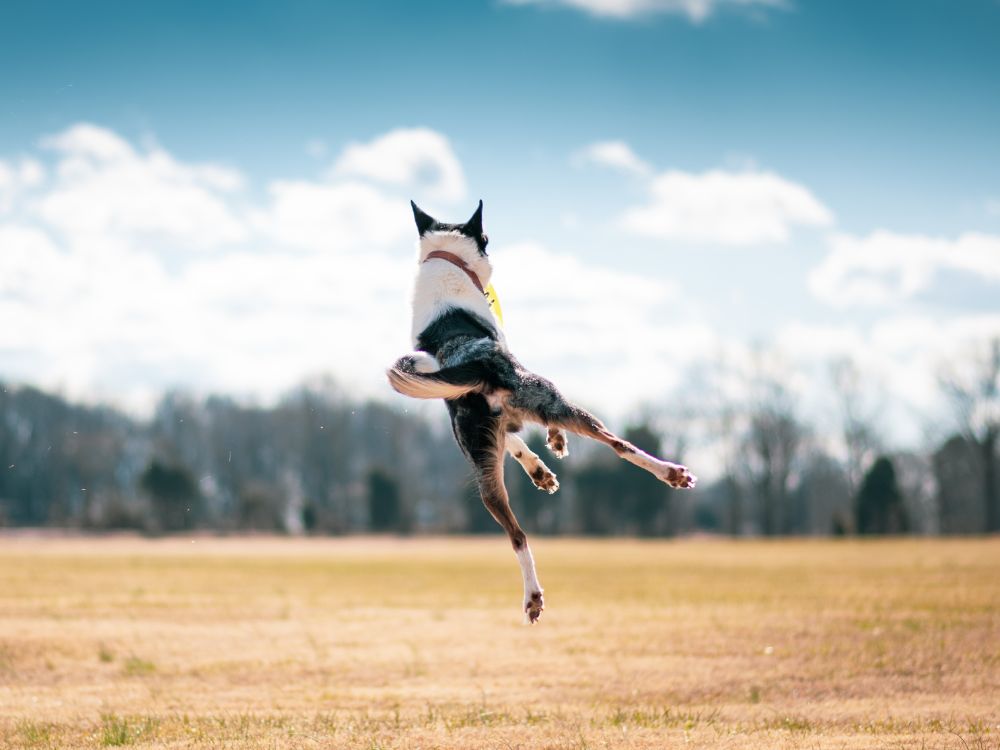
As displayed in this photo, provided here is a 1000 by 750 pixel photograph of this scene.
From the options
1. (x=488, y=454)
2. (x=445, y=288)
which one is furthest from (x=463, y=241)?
(x=488, y=454)

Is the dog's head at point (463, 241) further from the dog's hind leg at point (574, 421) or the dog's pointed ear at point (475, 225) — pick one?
the dog's hind leg at point (574, 421)

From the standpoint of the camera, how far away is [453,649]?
1836 cm

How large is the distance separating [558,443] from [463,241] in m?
1.67

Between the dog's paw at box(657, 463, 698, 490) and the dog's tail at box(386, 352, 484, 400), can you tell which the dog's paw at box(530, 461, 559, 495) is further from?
the dog's paw at box(657, 463, 698, 490)

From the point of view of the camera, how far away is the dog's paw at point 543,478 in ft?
25.8

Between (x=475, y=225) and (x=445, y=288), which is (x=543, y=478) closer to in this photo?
(x=445, y=288)

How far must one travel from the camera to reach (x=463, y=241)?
780 centimetres

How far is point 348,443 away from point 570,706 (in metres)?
78.7

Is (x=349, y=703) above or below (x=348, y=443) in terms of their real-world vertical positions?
below

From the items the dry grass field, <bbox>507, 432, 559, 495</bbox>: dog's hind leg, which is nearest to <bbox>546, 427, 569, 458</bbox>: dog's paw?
<bbox>507, 432, 559, 495</bbox>: dog's hind leg

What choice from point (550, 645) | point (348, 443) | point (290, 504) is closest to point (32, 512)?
point (290, 504)

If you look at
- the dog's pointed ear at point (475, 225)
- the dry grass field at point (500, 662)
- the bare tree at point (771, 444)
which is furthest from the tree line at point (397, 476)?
the dog's pointed ear at point (475, 225)

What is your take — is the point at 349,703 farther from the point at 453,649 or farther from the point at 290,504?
the point at 290,504

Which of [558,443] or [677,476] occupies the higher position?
[558,443]
